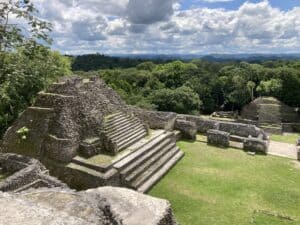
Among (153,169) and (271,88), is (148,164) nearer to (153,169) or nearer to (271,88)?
(153,169)

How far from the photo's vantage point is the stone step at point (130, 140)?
39.5 ft

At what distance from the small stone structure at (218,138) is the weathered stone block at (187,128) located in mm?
995

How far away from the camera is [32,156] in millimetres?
11281

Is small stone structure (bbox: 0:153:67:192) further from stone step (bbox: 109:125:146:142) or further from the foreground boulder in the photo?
stone step (bbox: 109:125:146:142)

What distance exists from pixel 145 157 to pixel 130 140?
1328 mm

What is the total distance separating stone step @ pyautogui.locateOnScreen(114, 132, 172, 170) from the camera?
10609mm

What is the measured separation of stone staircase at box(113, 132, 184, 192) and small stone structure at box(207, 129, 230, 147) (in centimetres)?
249

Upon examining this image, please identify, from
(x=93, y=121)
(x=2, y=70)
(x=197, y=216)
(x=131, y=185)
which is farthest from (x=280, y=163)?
(x=2, y=70)

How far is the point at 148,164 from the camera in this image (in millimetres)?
11633

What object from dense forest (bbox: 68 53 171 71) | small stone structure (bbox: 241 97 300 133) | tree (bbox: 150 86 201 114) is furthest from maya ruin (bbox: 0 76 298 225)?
dense forest (bbox: 68 53 171 71)

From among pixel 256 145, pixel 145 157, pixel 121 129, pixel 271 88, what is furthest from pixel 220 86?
pixel 145 157

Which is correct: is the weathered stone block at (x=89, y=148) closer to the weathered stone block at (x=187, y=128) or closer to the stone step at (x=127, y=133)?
the stone step at (x=127, y=133)

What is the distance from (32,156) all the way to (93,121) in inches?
110

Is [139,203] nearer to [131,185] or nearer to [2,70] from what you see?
[131,185]
